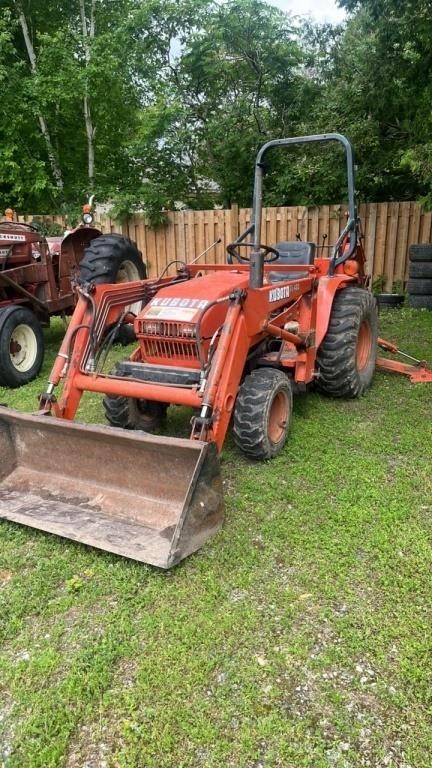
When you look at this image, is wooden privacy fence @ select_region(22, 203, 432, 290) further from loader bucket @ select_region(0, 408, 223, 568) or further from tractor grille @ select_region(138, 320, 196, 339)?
loader bucket @ select_region(0, 408, 223, 568)

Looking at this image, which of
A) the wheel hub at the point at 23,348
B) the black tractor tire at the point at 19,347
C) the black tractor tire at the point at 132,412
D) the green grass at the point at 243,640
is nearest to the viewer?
the green grass at the point at 243,640

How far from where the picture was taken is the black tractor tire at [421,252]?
29.3ft

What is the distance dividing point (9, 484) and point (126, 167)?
1092 cm

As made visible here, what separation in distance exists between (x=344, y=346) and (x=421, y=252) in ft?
17.2

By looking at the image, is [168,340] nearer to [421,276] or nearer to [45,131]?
[421,276]

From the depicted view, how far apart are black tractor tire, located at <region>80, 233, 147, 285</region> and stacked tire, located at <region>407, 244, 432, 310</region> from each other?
4936mm

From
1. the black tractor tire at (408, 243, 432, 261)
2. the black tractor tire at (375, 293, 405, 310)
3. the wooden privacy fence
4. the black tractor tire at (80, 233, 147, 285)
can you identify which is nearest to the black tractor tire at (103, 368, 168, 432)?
the black tractor tire at (80, 233, 147, 285)

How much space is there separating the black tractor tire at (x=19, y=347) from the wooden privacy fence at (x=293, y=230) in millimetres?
5166

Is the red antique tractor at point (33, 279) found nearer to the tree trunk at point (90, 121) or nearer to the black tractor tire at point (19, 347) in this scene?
A: the black tractor tire at point (19, 347)

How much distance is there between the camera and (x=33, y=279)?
6.59 meters

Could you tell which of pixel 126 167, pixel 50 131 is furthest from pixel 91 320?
pixel 50 131

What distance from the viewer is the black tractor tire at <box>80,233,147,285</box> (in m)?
5.79

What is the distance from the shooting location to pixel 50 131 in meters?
12.7

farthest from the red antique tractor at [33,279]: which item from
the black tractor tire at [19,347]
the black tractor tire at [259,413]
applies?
the black tractor tire at [259,413]
